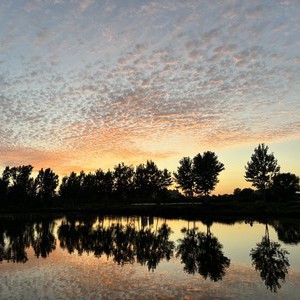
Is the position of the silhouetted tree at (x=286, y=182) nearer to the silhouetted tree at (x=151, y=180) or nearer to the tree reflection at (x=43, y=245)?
the silhouetted tree at (x=151, y=180)

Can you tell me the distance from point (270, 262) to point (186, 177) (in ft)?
320

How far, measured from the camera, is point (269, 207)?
65.6m

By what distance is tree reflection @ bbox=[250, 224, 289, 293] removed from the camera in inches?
722

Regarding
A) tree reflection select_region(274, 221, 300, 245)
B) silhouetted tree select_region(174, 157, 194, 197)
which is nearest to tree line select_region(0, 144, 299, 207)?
silhouetted tree select_region(174, 157, 194, 197)

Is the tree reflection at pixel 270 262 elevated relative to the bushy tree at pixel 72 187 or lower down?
lower down

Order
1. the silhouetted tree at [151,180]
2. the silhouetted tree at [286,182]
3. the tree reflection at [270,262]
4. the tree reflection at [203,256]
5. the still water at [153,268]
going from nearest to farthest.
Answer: the still water at [153,268] → the tree reflection at [270,262] → the tree reflection at [203,256] → the silhouetted tree at [286,182] → the silhouetted tree at [151,180]

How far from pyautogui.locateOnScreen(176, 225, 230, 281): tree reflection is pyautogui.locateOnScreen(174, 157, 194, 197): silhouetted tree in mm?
83460

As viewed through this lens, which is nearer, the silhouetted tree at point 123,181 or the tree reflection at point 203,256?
the tree reflection at point 203,256

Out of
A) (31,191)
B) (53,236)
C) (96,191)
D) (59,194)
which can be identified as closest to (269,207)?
(53,236)

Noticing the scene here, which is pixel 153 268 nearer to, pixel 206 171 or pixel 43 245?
pixel 43 245

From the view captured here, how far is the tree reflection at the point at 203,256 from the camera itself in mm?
20503

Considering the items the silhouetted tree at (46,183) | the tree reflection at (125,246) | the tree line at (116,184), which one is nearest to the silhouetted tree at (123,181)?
the tree line at (116,184)

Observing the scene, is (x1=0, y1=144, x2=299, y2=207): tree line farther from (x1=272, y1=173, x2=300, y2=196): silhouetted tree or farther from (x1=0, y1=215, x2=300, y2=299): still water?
(x1=0, y1=215, x2=300, y2=299): still water

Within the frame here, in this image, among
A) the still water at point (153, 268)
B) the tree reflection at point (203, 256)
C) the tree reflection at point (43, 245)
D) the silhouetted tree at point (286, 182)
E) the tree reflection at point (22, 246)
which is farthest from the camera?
the silhouetted tree at point (286, 182)
